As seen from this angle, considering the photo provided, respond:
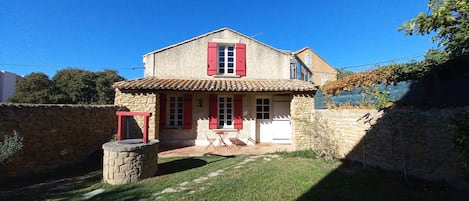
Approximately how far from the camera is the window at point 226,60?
12.6m

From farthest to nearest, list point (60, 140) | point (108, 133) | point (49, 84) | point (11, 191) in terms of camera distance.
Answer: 1. point (49, 84)
2. point (108, 133)
3. point (60, 140)
4. point (11, 191)

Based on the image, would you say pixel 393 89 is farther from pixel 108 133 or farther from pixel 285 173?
→ pixel 108 133

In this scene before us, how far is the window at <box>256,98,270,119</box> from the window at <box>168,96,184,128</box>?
400cm

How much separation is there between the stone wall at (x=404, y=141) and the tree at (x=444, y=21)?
1679 millimetres

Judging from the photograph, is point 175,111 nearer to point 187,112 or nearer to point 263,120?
point 187,112

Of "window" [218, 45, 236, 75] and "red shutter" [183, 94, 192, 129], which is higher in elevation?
"window" [218, 45, 236, 75]

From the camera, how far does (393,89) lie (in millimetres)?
6465

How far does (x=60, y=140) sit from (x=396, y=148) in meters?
10.7

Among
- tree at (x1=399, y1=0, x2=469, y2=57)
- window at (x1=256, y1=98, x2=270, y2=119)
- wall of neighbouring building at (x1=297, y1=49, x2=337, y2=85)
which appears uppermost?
wall of neighbouring building at (x1=297, y1=49, x2=337, y2=85)

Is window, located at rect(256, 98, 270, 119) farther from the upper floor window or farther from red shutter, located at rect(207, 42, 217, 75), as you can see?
red shutter, located at rect(207, 42, 217, 75)

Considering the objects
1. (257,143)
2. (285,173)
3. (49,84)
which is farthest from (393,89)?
(49,84)

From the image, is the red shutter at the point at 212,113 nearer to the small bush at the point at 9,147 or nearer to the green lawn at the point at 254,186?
the green lawn at the point at 254,186

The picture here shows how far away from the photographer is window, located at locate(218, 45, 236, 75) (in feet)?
41.4

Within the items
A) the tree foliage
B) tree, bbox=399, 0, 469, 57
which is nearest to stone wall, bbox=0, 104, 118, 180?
tree, bbox=399, 0, 469, 57
